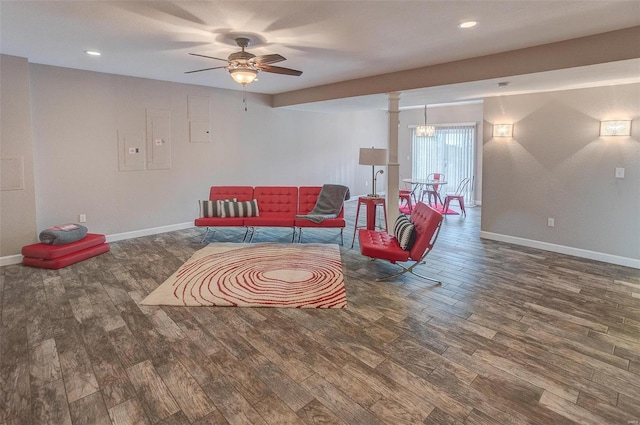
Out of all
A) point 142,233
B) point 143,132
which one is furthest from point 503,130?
point 142,233

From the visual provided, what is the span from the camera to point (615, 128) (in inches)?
186

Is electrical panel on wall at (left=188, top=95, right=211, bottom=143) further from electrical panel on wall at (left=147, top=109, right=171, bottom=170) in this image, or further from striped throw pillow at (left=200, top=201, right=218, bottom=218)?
striped throw pillow at (left=200, top=201, right=218, bottom=218)

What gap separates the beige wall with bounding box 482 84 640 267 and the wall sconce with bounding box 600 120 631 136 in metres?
0.06

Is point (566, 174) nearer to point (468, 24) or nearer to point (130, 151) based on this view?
point (468, 24)

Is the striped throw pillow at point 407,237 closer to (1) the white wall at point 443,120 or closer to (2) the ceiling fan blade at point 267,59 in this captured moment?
(2) the ceiling fan blade at point 267,59

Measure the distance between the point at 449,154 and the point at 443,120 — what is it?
37.1 inches

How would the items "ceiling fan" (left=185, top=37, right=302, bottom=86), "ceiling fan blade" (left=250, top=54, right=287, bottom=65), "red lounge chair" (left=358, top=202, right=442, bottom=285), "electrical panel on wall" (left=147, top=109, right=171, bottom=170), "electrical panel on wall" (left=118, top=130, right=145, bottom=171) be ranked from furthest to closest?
"electrical panel on wall" (left=147, top=109, right=171, bottom=170)
"electrical panel on wall" (left=118, top=130, right=145, bottom=171)
"red lounge chair" (left=358, top=202, right=442, bottom=285)
"ceiling fan" (left=185, top=37, right=302, bottom=86)
"ceiling fan blade" (left=250, top=54, right=287, bottom=65)

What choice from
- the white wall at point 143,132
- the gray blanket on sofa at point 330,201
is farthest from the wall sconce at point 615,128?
the white wall at point 143,132

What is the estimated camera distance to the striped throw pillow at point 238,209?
19.0 feet

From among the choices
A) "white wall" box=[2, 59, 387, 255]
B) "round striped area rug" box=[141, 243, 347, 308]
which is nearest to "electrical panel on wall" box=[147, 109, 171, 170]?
"white wall" box=[2, 59, 387, 255]

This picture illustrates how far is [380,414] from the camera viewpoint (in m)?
2.11

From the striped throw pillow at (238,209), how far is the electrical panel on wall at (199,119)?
1734 mm

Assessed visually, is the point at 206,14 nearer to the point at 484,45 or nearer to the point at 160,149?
the point at 484,45

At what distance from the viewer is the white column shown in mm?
5734
